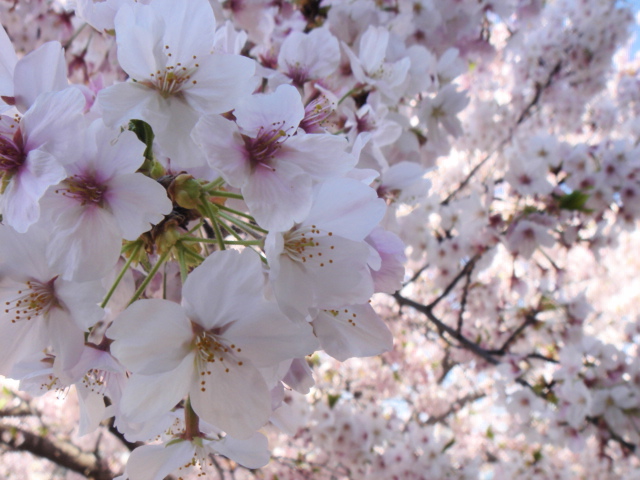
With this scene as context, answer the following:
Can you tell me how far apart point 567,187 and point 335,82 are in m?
1.72

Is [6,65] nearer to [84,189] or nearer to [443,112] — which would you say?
[84,189]

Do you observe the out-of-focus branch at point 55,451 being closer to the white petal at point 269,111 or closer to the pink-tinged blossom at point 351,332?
the pink-tinged blossom at point 351,332

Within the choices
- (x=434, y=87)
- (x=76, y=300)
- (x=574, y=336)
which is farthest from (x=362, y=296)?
(x=574, y=336)

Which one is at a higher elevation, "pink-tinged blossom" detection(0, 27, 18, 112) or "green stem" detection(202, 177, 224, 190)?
"pink-tinged blossom" detection(0, 27, 18, 112)

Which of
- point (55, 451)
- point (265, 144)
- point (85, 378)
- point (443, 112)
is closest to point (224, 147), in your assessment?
point (265, 144)

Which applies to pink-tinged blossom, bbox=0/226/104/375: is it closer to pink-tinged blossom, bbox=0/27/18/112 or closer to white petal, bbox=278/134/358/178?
pink-tinged blossom, bbox=0/27/18/112

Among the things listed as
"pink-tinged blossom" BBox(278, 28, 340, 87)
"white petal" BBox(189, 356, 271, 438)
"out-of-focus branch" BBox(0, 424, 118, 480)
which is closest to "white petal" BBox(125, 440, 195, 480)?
"white petal" BBox(189, 356, 271, 438)

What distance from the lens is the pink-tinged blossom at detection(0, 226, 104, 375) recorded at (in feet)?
1.97

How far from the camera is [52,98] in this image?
1.88ft

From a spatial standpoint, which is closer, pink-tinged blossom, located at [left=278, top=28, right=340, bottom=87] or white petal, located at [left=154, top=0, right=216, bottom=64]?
white petal, located at [left=154, top=0, right=216, bottom=64]

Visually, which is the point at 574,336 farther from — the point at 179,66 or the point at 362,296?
the point at 179,66

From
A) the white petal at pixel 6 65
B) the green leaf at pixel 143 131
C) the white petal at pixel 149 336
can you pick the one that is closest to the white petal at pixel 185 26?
the green leaf at pixel 143 131

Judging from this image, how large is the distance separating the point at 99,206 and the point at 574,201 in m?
2.04

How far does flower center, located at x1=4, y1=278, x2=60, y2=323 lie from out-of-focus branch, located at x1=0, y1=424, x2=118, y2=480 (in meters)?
2.29
